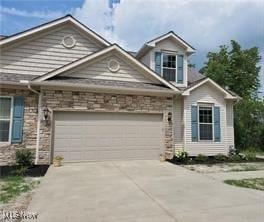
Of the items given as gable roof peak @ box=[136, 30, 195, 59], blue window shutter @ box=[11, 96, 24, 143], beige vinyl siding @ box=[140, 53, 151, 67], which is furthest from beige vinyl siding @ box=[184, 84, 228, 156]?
blue window shutter @ box=[11, 96, 24, 143]

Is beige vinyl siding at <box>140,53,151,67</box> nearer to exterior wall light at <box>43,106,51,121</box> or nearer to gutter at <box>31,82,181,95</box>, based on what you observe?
gutter at <box>31,82,181,95</box>

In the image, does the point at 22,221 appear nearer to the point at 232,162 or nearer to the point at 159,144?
the point at 159,144

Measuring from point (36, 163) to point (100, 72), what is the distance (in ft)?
15.0

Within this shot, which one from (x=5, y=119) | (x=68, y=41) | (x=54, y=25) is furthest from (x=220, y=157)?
(x=54, y=25)

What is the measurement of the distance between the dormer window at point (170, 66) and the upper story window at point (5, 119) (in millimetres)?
7118

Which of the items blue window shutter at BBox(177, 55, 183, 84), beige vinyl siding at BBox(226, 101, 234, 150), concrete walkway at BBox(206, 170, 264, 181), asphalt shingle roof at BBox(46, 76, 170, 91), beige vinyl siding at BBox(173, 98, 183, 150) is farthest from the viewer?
blue window shutter at BBox(177, 55, 183, 84)

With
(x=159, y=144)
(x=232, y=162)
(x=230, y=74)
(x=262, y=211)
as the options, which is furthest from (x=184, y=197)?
(x=230, y=74)

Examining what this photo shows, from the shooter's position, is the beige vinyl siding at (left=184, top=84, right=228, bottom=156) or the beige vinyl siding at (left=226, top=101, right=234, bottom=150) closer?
the beige vinyl siding at (left=184, top=84, right=228, bottom=156)

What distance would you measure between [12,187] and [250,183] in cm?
632

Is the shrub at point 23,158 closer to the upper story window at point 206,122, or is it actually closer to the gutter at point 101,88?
the gutter at point 101,88

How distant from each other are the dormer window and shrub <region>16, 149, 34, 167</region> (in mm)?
7246

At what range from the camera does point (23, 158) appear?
9.75 m

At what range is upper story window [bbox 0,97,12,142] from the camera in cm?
991

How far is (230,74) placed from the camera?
2500cm
